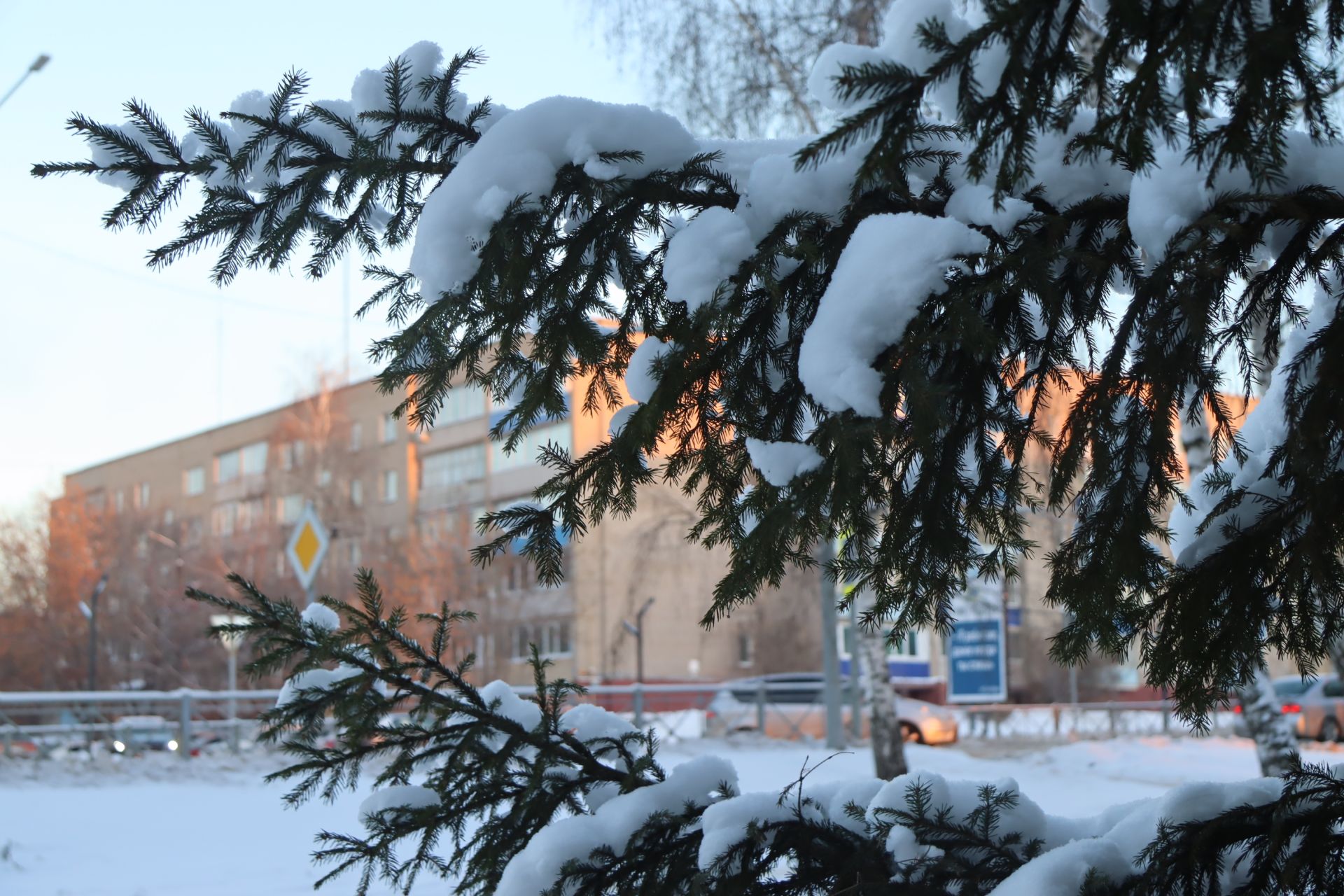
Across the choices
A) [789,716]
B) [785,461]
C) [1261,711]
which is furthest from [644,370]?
[789,716]

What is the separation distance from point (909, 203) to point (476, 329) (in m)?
0.82

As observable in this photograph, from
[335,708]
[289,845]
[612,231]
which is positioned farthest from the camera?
[289,845]

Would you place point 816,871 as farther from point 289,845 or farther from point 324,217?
point 289,845

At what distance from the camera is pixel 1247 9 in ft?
4.87

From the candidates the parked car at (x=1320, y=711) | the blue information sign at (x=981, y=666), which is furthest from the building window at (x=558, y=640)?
the parked car at (x=1320, y=711)

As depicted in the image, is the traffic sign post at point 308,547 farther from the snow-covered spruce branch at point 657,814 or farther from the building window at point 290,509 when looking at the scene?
the building window at point 290,509

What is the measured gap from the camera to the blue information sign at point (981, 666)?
17.3 meters

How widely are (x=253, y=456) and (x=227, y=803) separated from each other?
149ft

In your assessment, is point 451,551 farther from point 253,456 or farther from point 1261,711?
point 253,456

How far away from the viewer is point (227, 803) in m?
10.1

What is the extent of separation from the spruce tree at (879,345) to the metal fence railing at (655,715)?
26.7 feet

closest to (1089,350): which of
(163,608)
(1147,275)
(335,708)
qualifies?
(1147,275)

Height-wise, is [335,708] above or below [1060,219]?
below

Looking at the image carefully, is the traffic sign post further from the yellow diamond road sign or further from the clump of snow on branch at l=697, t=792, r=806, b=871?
the clump of snow on branch at l=697, t=792, r=806, b=871
